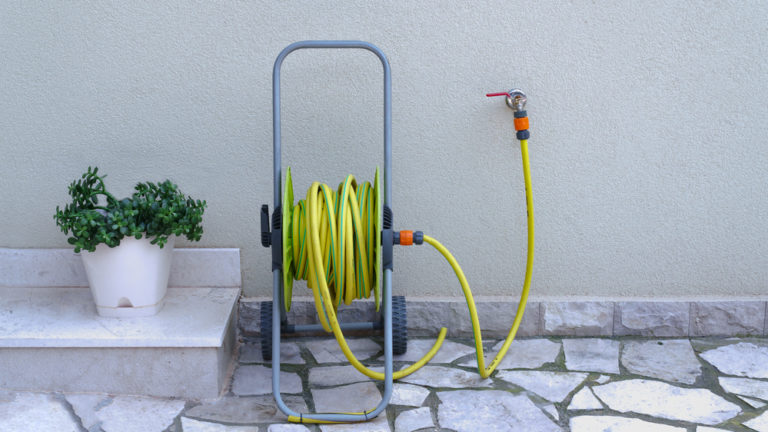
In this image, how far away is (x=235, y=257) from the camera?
3045 mm

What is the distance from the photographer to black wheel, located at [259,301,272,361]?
2.79m

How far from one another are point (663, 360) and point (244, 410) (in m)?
1.72

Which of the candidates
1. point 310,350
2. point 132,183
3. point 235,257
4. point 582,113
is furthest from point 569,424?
point 132,183

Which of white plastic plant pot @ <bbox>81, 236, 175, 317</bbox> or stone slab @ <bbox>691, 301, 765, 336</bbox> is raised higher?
white plastic plant pot @ <bbox>81, 236, 175, 317</bbox>

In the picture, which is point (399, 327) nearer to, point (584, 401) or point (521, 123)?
point (584, 401)

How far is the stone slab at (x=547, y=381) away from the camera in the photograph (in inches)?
103

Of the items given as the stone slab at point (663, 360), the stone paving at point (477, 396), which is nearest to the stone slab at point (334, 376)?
the stone paving at point (477, 396)

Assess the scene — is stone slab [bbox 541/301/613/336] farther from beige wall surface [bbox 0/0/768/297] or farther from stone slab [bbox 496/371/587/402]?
stone slab [bbox 496/371/587/402]

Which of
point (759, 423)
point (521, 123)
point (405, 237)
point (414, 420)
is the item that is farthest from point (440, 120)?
point (759, 423)

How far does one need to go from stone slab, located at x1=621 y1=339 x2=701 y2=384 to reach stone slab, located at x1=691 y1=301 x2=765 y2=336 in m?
0.12

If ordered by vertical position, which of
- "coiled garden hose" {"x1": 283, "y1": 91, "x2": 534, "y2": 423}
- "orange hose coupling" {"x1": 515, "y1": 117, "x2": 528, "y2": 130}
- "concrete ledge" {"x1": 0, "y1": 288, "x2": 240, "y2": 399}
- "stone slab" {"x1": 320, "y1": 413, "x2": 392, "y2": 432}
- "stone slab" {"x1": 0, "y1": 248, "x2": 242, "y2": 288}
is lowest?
"stone slab" {"x1": 320, "y1": 413, "x2": 392, "y2": 432}

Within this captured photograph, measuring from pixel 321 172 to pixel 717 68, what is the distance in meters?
1.75

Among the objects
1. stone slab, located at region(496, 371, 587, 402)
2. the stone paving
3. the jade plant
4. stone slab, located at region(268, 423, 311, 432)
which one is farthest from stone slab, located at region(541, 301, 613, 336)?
the jade plant

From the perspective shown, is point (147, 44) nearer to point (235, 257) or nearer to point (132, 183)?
point (132, 183)
